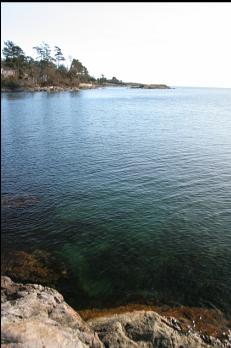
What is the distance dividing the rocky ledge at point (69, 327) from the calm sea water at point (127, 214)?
3729mm

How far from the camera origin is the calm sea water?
24375mm

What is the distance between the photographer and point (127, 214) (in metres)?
34.1

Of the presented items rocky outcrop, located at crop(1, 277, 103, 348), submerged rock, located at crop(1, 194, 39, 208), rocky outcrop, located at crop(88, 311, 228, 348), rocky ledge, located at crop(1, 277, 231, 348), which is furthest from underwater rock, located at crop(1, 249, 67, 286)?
submerged rock, located at crop(1, 194, 39, 208)

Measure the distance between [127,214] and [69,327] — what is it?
18948 mm

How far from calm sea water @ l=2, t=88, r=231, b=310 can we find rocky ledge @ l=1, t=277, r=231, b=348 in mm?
3729

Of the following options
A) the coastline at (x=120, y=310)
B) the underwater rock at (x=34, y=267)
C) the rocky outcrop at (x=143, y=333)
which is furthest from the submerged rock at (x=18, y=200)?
the rocky outcrop at (x=143, y=333)

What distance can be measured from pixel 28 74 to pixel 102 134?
111 metres

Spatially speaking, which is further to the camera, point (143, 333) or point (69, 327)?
point (143, 333)

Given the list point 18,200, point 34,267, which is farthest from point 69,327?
point 18,200

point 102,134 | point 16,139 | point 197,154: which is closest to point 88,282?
point 197,154

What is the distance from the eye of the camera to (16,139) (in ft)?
209

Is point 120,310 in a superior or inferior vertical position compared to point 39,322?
inferior

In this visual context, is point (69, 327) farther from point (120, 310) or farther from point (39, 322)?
point (120, 310)

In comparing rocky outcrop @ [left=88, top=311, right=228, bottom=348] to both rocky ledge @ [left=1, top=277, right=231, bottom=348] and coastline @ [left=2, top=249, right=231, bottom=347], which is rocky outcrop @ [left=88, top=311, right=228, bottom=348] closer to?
rocky ledge @ [left=1, top=277, right=231, bottom=348]
